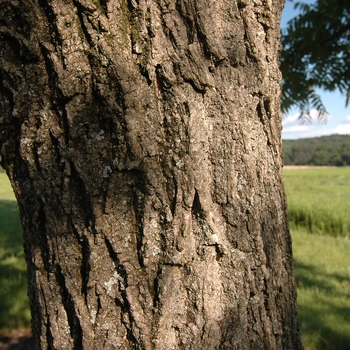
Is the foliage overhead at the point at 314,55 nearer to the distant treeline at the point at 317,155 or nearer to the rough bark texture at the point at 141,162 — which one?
the rough bark texture at the point at 141,162

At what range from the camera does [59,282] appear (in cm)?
130

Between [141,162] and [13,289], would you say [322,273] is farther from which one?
[141,162]

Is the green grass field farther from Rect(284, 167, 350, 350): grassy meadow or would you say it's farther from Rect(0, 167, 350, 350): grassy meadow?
Rect(284, 167, 350, 350): grassy meadow

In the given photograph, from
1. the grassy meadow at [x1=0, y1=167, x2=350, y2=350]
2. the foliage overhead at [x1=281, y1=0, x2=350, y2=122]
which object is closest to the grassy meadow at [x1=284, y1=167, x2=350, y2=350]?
the grassy meadow at [x1=0, y1=167, x2=350, y2=350]

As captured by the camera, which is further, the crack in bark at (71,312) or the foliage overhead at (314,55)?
the foliage overhead at (314,55)

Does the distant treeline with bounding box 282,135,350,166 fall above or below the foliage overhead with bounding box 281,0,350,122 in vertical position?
below

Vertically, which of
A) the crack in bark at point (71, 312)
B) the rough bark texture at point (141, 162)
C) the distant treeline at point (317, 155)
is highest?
the rough bark texture at point (141, 162)

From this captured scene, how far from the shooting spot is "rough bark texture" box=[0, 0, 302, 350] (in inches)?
47.4

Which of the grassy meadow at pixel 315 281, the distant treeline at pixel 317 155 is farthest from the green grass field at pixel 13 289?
the distant treeline at pixel 317 155

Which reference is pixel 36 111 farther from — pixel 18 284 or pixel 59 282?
pixel 18 284

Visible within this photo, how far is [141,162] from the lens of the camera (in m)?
1.23

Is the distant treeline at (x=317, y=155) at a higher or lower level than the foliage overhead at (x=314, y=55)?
lower

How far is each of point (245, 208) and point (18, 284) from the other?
11.6 ft

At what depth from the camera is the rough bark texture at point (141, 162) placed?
1.20 meters
